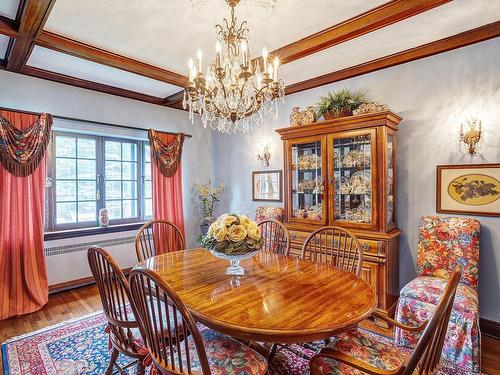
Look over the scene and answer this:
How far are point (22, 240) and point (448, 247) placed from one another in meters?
4.23

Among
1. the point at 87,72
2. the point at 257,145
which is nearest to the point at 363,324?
the point at 257,145

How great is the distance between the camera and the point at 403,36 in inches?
99.9

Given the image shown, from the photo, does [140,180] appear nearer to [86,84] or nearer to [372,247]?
[86,84]

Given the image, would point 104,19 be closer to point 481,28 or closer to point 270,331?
point 270,331

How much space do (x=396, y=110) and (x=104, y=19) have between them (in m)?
2.87

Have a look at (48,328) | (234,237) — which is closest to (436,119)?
(234,237)

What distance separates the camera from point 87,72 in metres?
3.26

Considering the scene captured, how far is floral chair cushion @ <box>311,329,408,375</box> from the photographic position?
1.36 metres

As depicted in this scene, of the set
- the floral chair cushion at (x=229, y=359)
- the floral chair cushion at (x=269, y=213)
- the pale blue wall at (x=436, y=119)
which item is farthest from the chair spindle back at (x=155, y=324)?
the pale blue wall at (x=436, y=119)

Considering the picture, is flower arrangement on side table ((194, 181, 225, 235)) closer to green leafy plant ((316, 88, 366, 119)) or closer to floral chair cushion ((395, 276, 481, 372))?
green leafy plant ((316, 88, 366, 119))

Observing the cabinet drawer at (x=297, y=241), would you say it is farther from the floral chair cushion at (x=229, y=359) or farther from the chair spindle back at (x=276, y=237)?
the floral chair cushion at (x=229, y=359)

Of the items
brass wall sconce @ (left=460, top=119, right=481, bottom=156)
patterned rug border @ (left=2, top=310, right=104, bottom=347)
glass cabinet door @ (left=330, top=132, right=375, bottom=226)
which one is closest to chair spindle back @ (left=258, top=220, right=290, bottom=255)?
glass cabinet door @ (left=330, top=132, right=375, bottom=226)

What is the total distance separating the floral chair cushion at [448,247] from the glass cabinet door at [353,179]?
0.52 meters

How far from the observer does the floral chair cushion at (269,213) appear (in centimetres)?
375
